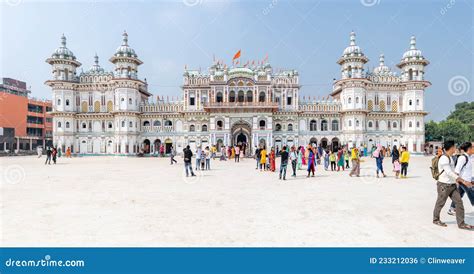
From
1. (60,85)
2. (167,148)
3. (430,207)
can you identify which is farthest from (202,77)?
(430,207)

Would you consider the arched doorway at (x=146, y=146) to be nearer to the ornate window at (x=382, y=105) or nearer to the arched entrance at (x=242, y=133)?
the arched entrance at (x=242, y=133)

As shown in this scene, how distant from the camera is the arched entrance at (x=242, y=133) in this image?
4147 centimetres

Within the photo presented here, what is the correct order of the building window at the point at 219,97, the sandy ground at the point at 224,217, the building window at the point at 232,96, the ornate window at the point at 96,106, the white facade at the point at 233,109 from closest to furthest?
the sandy ground at the point at 224,217, the white facade at the point at 233,109, the building window at the point at 232,96, the building window at the point at 219,97, the ornate window at the point at 96,106

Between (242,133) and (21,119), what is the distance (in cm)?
4039

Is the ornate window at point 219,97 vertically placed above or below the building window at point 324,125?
above

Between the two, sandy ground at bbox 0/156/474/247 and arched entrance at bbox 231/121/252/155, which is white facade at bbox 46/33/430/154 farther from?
sandy ground at bbox 0/156/474/247

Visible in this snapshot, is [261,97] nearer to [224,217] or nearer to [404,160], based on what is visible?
[404,160]

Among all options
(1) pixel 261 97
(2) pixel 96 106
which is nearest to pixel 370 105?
(1) pixel 261 97

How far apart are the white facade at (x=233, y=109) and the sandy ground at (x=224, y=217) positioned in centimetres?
3115

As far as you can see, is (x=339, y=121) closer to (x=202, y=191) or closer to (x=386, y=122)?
(x=386, y=122)

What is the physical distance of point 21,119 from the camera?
50094 mm

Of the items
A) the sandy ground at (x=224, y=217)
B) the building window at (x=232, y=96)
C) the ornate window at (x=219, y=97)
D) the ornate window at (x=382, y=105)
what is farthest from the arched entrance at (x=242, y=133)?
the sandy ground at (x=224, y=217)

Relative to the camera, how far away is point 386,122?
4216 cm
